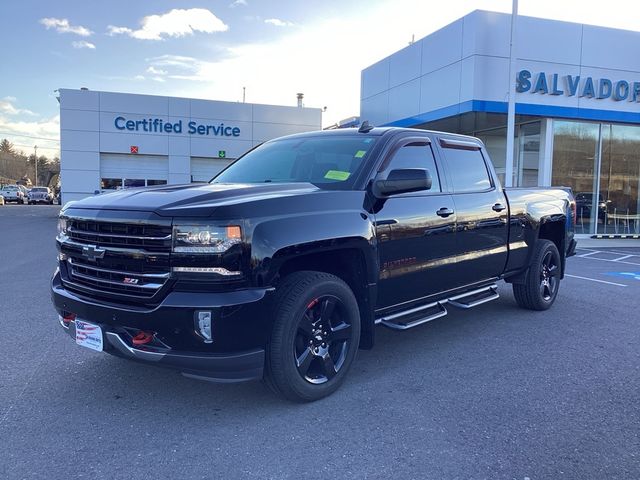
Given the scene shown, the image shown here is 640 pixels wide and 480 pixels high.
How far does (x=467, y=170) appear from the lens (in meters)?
5.53

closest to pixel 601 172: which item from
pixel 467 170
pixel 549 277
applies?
pixel 549 277

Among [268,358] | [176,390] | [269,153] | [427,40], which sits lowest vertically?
[176,390]

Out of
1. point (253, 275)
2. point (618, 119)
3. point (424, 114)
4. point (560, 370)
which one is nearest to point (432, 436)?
point (253, 275)

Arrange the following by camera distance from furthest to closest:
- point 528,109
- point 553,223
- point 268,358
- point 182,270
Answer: point 528,109
point 553,223
point 268,358
point 182,270

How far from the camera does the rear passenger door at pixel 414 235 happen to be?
4.29 meters

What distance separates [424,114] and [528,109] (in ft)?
10.8

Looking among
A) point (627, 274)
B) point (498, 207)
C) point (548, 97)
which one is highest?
point (548, 97)

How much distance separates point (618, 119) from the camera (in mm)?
16625

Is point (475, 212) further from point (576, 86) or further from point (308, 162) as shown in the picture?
point (576, 86)

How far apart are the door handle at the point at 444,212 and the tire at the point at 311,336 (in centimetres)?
134

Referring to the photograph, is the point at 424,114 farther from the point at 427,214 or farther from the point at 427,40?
the point at 427,214

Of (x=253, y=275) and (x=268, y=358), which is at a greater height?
(x=253, y=275)

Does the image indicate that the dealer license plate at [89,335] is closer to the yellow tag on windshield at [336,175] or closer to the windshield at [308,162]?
the windshield at [308,162]

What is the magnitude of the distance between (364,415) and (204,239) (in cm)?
161
